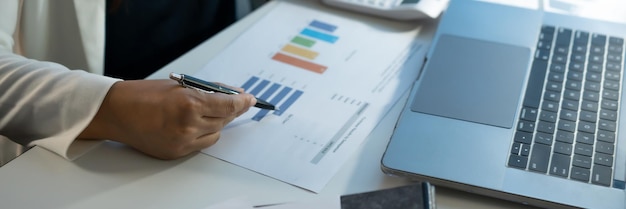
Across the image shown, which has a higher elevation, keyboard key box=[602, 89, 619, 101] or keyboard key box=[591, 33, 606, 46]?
keyboard key box=[591, 33, 606, 46]

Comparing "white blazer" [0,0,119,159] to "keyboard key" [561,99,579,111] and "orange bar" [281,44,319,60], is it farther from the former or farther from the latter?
"keyboard key" [561,99,579,111]

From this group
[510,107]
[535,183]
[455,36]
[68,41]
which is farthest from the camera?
[68,41]

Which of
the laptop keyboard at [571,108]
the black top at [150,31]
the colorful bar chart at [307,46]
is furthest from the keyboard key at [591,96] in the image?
the black top at [150,31]

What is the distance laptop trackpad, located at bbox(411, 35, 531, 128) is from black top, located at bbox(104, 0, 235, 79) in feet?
1.58

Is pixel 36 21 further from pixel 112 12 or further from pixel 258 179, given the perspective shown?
pixel 258 179

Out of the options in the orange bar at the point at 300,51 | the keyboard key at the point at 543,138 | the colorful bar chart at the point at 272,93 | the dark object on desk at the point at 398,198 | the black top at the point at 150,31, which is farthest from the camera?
the black top at the point at 150,31

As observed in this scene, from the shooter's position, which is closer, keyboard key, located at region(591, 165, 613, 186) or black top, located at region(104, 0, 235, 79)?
keyboard key, located at region(591, 165, 613, 186)

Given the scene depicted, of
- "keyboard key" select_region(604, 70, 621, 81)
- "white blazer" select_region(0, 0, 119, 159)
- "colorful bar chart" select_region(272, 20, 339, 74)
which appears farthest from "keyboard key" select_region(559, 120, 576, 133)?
"white blazer" select_region(0, 0, 119, 159)

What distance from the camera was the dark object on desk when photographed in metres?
0.61

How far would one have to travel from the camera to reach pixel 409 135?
2.40ft

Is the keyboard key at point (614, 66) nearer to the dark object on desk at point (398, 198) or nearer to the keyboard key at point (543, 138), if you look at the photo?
the keyboard key at point (543, 138)

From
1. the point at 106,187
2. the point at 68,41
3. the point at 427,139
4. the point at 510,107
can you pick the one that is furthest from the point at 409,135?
the point at 68,41

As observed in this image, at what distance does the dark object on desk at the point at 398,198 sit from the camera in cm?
61

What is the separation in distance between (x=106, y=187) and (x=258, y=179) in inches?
6.1
